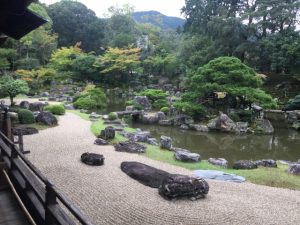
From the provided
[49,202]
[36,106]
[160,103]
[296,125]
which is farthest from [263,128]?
[49,202]

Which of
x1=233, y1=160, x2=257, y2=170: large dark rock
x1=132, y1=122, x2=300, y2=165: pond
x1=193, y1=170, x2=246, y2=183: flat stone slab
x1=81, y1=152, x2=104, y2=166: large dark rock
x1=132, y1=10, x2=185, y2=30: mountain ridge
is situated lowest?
x1=132, y1=122, x2=300, y2=165: pond

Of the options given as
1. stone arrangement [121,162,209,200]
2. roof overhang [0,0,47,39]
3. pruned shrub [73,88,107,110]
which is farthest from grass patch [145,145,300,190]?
pruned shrub [73,88,107,110]

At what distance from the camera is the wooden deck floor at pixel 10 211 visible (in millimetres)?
4273

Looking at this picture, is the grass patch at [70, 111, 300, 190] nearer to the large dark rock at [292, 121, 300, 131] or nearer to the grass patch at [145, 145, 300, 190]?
the grass patch at [145, 145, 300, 190]

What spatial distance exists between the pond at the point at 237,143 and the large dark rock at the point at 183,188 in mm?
6056

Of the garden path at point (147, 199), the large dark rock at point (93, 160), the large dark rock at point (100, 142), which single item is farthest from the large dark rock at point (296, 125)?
the large dark rock at point (93, 160)

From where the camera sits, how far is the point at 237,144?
16812 millimetres

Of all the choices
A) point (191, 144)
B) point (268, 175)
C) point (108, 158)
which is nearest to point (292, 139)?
point (191, 144)

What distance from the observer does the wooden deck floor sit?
4.27m

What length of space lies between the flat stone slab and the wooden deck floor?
5762mm

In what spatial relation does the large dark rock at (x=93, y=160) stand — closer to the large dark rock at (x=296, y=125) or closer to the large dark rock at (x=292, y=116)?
the large dark rock at (x=296, y=125)

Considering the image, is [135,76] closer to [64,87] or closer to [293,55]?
[64,87]

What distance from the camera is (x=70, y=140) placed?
43.0ft

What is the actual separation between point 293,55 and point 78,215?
27.8 m
